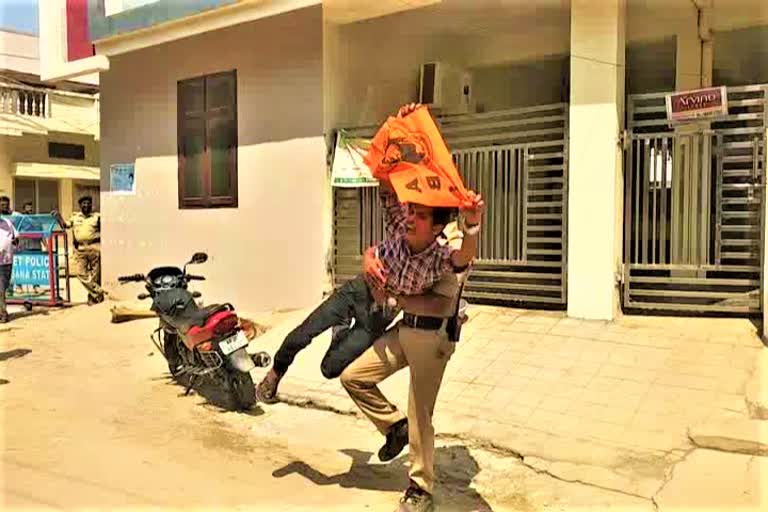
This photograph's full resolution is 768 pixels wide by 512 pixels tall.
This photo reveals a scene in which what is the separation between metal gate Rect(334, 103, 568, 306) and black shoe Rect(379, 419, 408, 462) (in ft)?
11.3

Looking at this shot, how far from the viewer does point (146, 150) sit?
10531mm

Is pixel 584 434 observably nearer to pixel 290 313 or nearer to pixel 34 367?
pixel 290 313

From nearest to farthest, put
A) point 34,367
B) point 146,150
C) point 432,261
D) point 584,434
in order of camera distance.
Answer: point 432,261
point 584,434
point 34,367
point 146,150

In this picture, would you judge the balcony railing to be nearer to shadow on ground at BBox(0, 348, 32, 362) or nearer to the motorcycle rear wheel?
shadow on ground at BBox(0, 348, 32, 362)

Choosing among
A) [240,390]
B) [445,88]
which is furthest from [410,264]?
[445,88]

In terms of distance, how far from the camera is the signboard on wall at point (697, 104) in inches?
247

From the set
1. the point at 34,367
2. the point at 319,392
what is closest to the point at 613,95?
the point at 319,392

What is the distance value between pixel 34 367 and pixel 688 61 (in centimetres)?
755

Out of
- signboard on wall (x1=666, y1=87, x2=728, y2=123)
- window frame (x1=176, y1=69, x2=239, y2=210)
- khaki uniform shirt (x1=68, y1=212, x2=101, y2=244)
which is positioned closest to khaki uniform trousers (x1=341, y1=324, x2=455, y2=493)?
signboard on wall (x1=666, y1=87, x2=728, y2=123)

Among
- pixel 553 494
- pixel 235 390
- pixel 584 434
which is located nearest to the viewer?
pixel 553 494

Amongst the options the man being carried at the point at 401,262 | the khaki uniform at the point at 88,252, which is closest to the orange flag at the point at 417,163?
the man being carried at the point at 401,262

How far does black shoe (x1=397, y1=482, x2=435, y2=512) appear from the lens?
12.0ft

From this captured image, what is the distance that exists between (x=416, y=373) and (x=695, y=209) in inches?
159

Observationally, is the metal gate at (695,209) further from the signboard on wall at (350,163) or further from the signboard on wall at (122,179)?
the signboard on wall at (122,179)
